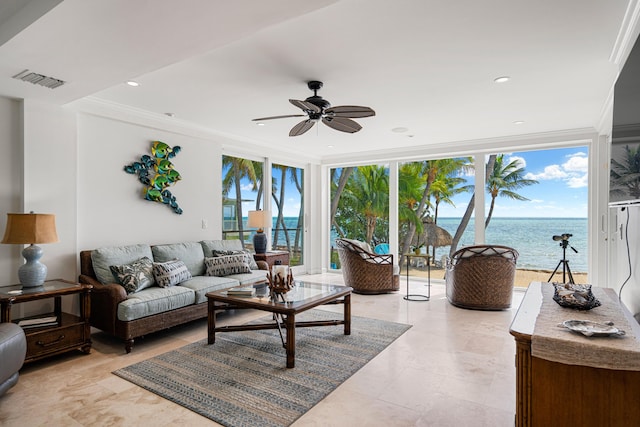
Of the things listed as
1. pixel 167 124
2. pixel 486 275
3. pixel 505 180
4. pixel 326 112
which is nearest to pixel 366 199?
pixel 505 180

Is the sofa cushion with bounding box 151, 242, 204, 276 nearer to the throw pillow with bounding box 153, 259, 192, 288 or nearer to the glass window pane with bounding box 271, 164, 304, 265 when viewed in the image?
the throw pillow with bounding box 153, 259, 192, 288

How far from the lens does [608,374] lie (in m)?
1.43

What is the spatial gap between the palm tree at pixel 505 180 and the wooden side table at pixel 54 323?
5.88m

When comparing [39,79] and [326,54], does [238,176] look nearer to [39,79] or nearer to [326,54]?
[39,79]

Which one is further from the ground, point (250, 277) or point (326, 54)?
point (326, 54)

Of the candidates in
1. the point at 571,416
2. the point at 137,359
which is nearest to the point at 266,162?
the point at 137,359

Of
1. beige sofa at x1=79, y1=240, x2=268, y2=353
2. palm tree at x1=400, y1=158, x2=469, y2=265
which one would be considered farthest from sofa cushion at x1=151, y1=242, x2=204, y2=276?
palm tree at x1=400, y1=158, x2=469, y2=265

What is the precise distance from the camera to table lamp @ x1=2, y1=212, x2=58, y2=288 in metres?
2.98

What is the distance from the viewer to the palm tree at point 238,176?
5703 millimetres

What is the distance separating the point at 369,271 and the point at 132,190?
3.51 metres

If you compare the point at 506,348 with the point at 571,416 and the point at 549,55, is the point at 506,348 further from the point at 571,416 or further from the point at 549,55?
the point at 549,55

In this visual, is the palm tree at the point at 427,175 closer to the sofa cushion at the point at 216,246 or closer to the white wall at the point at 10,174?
the sofa cushion at the point at 216,246

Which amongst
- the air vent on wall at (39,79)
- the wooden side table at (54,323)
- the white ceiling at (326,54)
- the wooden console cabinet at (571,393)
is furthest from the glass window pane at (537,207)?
the air vent on wall at (39,79)

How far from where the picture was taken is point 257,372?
2814 millimetres
